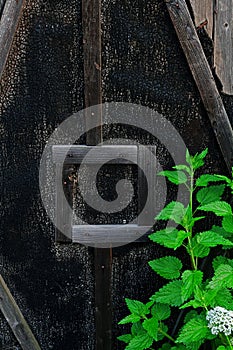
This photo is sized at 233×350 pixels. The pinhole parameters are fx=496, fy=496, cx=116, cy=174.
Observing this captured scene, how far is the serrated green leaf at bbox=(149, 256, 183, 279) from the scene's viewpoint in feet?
8.22

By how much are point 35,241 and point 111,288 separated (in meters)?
0.49

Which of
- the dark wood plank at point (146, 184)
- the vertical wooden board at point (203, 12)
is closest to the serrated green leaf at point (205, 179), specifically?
the dark wood plank at point (146, 184)

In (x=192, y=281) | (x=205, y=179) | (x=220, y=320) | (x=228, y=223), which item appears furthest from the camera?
(x=205, y=179)

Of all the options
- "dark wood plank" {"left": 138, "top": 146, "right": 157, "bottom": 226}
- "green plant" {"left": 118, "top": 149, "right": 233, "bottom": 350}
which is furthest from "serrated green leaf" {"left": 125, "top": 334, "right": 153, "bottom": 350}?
"dark wood plank" {"left": 138, "top": 146, "right": 157, "bottom": 226}

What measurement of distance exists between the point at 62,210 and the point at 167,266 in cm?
63

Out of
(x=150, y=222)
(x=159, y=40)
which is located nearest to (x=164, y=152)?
(x=150, y=222)

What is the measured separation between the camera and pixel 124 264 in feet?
8.95

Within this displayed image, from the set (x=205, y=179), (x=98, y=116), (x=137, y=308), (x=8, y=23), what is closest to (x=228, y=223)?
(x=205, y=179)

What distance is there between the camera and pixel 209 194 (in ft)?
8.45

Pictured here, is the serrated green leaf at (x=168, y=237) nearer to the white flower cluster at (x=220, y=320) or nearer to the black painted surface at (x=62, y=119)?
the black painted surface at (x=62, y=119)

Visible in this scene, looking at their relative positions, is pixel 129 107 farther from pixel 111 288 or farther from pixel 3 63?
pixel 111 288

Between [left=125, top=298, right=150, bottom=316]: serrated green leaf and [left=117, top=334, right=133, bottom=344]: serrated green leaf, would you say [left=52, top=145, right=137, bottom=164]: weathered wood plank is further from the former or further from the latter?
[left=117, top=334, right=133, bottom=344]: serrated green leaf

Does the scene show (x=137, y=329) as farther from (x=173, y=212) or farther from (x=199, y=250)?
(x=173, y=212)

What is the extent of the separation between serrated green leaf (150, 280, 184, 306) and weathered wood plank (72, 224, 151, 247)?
346mm
